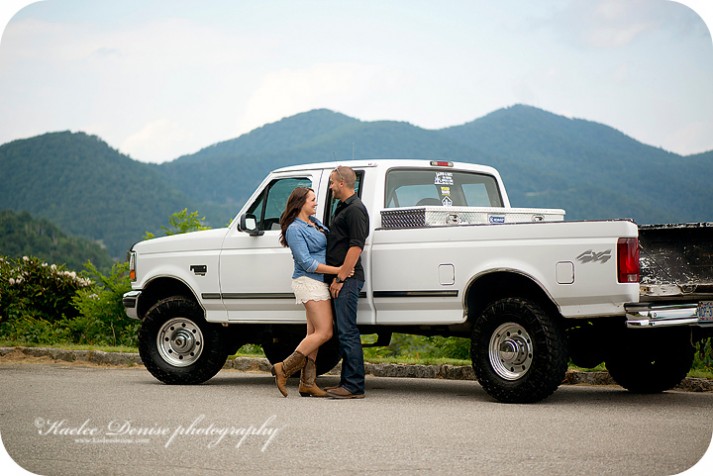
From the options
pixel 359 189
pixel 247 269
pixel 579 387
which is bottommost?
pixel 579 387

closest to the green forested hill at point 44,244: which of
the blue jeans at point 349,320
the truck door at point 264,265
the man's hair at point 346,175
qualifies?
the truck door at point 264,265

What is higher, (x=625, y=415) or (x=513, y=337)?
(x=513, y=337)

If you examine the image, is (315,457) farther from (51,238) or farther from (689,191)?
(689,191)

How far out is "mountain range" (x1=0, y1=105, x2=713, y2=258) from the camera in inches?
5965

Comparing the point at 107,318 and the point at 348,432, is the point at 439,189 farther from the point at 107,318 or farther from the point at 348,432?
the point at 107,318

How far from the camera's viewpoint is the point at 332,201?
1100cm

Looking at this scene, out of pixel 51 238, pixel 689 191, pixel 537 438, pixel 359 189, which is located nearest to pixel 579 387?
pixel 359 189

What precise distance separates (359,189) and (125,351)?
6025mm

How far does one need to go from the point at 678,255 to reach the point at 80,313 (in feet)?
38.8

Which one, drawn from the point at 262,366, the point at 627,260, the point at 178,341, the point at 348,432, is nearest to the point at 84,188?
the point at 262,366

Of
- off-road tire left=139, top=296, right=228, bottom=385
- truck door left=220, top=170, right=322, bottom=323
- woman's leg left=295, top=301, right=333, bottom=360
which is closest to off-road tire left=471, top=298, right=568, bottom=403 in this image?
woman's leg left=295, top=301, right=333, bottom=360

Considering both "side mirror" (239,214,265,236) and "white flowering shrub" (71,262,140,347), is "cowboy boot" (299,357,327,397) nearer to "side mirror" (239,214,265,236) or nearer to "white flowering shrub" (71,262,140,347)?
"side mirror" (239,214,265,236)

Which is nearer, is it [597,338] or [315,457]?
[315,457]

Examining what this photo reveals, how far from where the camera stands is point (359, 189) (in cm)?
1079
